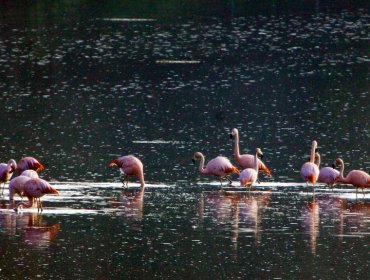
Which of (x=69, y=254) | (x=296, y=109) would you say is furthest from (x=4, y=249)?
(x=296, y=109)

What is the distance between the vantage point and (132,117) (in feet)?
74.4

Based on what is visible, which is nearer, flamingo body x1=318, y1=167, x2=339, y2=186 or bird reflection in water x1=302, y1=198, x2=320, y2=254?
bird reflection in water x1=302, y1=198, x2=320, y2=254

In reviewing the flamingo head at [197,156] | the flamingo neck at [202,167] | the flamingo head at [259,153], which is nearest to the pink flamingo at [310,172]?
the flamingo head at [259,153]

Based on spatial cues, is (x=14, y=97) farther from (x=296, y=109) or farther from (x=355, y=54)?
(x=355, y=54)

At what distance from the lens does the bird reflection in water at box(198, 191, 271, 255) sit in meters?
14.0

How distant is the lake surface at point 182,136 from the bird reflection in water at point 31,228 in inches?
1.2

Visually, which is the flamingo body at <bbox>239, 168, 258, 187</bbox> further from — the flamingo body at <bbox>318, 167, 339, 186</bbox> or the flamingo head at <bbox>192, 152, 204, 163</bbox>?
the flamingo head at <bbox>192, 152, 204, 163</bbox>

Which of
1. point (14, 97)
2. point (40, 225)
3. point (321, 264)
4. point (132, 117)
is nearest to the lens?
point (321, 264)

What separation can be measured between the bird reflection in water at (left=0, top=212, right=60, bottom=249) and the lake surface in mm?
30

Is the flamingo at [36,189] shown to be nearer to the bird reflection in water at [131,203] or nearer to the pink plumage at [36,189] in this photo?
the pink plumage at [36,189]

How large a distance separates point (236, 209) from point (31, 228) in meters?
2.74

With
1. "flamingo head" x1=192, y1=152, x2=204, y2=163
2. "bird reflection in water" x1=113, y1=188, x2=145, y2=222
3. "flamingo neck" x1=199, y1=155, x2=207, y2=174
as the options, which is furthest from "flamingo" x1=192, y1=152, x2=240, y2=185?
"bird reflection in water" x1=113, y1=188, x2=145, y2=222

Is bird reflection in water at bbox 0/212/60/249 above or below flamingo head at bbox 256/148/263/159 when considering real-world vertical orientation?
below

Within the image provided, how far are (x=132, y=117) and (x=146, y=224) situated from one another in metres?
8.61
